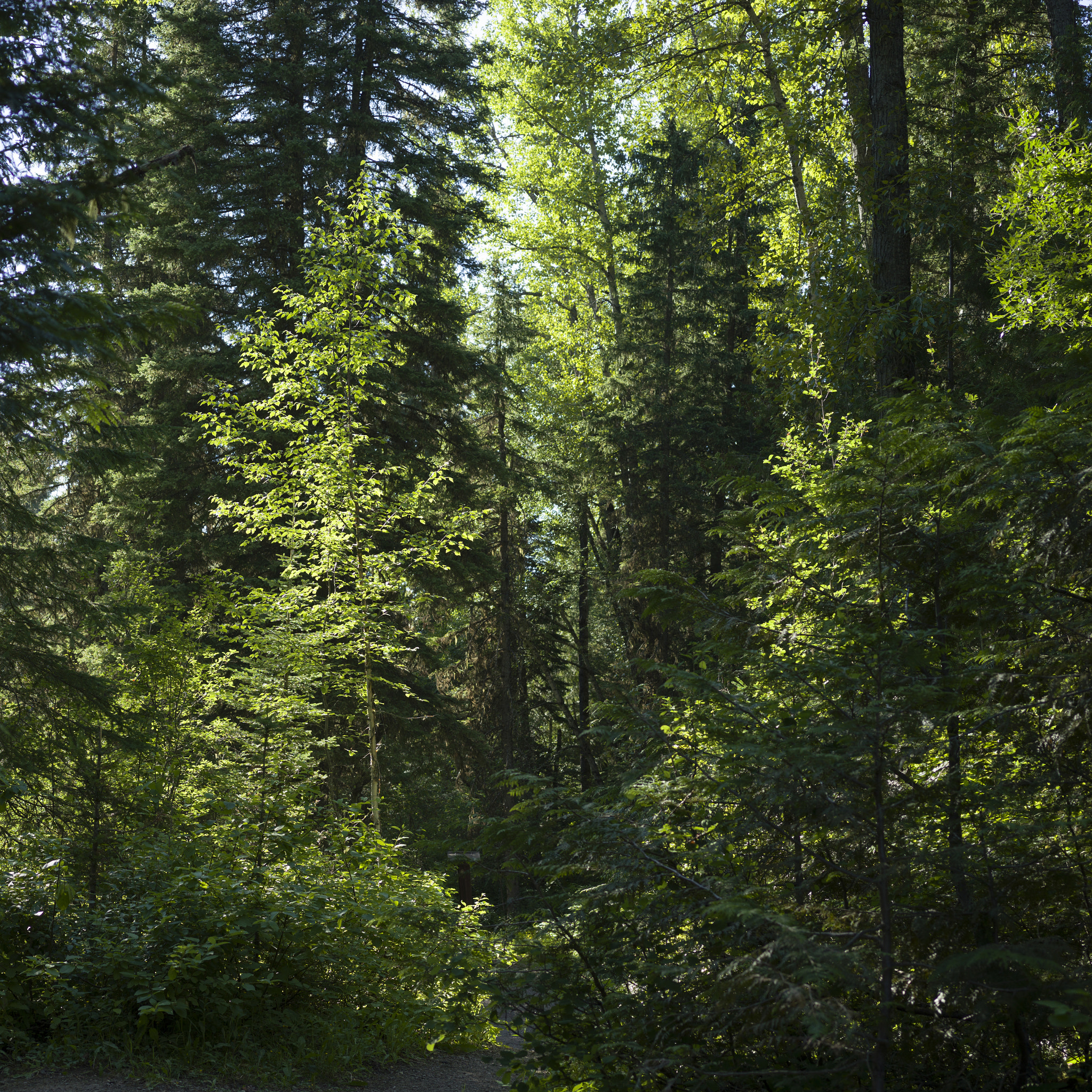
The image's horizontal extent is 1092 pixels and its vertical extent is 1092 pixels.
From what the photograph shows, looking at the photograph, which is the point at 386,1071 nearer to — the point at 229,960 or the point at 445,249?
the point at 229,960

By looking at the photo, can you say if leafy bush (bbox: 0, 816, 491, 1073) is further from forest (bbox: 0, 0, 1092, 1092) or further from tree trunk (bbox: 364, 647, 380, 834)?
tree trunk (bbox: 364, 647, 380, 834)

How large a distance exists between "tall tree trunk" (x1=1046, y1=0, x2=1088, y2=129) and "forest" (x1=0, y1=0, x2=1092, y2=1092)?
75mm

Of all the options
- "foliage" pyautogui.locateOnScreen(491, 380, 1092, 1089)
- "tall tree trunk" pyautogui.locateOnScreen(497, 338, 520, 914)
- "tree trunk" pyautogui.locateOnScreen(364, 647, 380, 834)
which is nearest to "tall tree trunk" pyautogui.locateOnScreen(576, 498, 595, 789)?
"tall tree trunk" pyautogui.locateOnScreen(497, 338, 520, 914)

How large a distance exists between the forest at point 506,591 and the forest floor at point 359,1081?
0.14m

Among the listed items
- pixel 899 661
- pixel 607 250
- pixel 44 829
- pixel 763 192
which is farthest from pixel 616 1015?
pixel 607 250

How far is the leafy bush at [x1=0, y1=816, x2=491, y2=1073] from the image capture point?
5.00 meters

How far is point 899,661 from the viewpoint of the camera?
3.24 meters

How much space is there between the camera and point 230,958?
5480mm

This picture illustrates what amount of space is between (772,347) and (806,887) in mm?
8863

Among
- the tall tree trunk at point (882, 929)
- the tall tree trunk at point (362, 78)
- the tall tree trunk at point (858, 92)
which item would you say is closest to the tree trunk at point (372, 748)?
the tall tree trunk at point (882, 929)

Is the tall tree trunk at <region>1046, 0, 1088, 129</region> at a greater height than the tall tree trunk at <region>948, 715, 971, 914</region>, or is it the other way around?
the tall tree trunk at <region>1046, 0, 1088, 129</region>

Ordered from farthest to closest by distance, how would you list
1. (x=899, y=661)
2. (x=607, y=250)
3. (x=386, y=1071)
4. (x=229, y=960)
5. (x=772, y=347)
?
(x=607, y=250), (x=772, y=347), (x=386, y=1071), (x=229, y=960), (x=899, y=661)

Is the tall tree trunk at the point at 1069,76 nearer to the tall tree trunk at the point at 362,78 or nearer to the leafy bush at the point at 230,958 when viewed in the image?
the tall tree trunk at the point at 362,78

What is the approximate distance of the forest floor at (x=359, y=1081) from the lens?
14.8 ft
